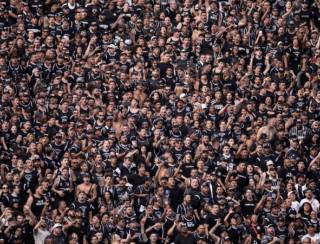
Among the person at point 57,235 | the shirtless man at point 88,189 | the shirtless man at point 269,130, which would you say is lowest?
the person at point 57,235

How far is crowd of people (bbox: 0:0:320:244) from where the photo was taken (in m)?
28.1

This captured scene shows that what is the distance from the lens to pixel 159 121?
30156mm

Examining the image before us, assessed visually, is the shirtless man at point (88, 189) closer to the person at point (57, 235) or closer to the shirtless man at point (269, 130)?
the person at point (57, 235)

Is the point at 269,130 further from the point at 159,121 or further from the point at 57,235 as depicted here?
the point at 57,235

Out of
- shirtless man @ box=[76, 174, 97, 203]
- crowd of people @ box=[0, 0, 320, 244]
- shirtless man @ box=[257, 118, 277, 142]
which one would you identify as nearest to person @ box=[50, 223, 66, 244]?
crowd of people @ box=[0, 0, 320, 244]

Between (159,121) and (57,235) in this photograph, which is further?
(159,121)

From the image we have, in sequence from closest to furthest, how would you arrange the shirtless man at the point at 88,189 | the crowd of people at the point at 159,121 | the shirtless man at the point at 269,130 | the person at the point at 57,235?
the person at the point at 57,235
the crowd of people at the point at 159,121
the shirtless man at the point at 88,189
the shirtless man at the point at 269,130

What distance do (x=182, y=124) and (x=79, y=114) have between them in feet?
8.06

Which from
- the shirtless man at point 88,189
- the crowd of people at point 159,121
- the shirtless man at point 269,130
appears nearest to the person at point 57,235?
the crowd of people at point 159,121

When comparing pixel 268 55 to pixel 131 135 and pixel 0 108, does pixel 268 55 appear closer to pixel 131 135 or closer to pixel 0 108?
pixel 131 135

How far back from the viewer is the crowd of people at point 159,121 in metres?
28.1

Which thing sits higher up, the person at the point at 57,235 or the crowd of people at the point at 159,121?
the crowd of people at the point at 159,121

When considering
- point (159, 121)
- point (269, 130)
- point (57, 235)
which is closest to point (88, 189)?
point (57, 235)

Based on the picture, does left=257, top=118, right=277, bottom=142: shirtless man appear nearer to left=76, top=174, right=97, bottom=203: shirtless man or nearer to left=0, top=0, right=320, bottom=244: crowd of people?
left=0, top=0, right=320, bottom=244: crowd of people
